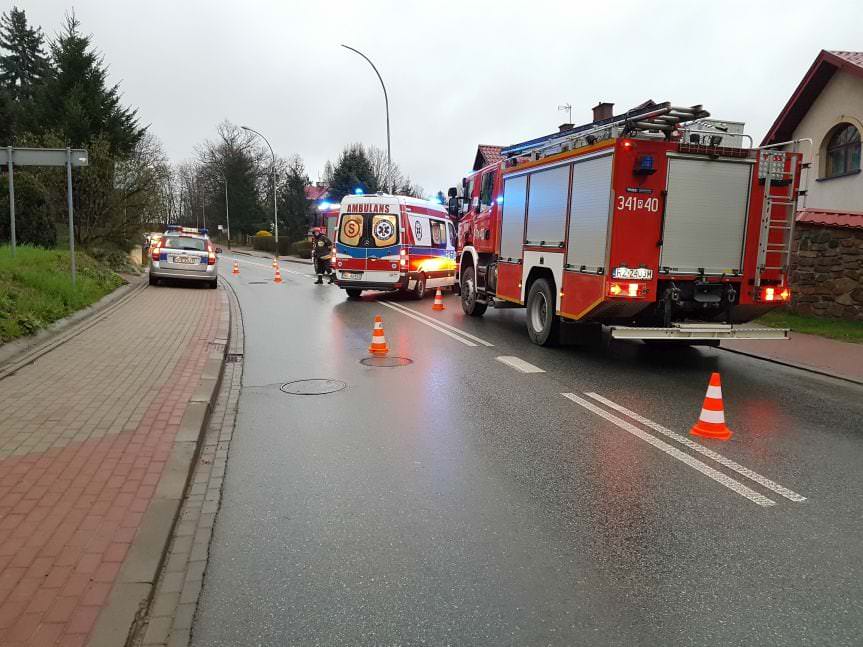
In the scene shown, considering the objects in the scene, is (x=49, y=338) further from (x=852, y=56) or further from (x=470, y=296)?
(x=852, y=56)

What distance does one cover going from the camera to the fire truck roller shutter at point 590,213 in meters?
8.26

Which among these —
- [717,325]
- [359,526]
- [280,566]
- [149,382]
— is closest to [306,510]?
[359,526]

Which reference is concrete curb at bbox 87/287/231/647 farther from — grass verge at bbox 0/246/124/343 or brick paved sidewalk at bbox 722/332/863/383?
brick paved sidewalk at bbox 722/332/863/383

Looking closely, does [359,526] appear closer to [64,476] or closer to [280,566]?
[280,566]

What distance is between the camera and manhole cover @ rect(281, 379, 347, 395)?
23.9 ft

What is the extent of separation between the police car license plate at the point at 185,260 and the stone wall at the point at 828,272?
51.7 ft

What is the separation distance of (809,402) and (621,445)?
3.04 m

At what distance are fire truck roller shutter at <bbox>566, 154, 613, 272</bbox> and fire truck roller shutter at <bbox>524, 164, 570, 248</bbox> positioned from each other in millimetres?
318

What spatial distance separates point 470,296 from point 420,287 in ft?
13.6

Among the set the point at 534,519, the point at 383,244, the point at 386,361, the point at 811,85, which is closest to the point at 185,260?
the point at 383,244

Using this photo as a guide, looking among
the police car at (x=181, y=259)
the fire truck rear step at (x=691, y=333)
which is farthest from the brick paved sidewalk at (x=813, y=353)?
the police car at (x=181, y=259)

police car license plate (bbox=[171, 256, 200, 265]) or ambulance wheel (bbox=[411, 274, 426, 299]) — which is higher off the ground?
police car license plate (bbox=[171, 256, 200, 265])

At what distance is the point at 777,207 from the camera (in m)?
8.51

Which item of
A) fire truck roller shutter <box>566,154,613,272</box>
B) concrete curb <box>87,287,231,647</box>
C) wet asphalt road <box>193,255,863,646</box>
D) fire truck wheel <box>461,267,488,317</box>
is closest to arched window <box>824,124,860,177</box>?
fire truck wheel <box>461,267,488,317</box>
